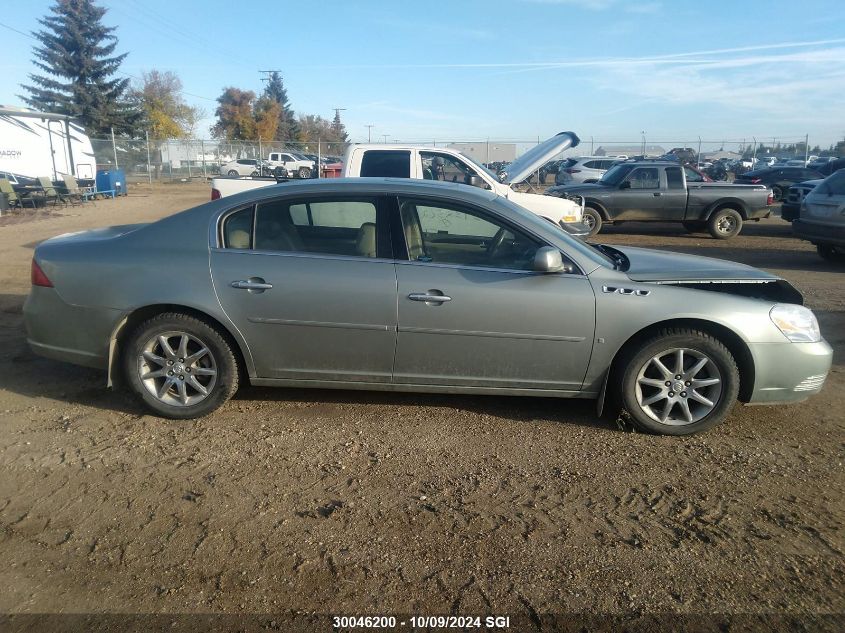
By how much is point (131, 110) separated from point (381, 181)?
164 ft

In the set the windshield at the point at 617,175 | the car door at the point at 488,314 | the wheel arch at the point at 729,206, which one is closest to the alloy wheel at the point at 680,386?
the car door at the point at 488,314

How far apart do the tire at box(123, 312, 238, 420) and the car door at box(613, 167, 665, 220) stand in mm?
11838

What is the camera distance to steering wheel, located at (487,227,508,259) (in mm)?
4260

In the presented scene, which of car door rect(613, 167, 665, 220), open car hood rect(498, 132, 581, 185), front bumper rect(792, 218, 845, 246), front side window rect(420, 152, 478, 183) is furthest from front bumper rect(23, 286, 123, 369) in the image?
car door rect(613, 167, 665, 220)

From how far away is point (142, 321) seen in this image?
14.2 ft

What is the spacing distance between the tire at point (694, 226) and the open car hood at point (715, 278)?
1095 cm

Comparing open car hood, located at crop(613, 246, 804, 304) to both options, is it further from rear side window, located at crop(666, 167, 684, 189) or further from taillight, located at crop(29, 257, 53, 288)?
rear side window, located at crop(666, 167, 684, 189)

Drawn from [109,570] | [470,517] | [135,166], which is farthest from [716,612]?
[135,166]

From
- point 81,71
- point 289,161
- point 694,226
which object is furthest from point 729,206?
point 81,71

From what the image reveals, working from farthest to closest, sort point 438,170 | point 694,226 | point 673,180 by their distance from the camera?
point 694,226
point 673,180
point 438,170

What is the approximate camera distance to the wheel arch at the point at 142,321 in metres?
4.28

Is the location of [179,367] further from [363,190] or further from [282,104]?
[282,104]

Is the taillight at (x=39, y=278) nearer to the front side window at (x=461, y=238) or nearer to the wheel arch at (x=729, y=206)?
the front side window at (x=461, y=238)

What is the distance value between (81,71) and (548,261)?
170 feet
